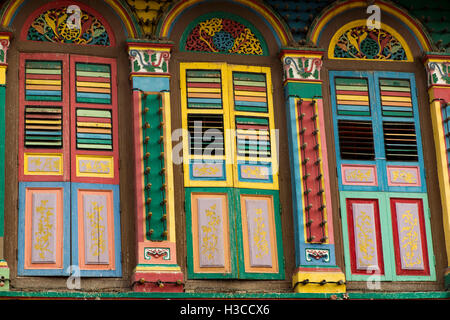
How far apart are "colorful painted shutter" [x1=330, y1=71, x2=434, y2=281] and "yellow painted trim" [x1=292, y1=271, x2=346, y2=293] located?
12.0 inches

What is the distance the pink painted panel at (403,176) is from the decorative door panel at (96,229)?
3673 millimetres

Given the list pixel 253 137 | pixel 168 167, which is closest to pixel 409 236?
pixel 253 137

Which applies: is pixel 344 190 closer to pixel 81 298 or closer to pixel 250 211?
pixel 250 211

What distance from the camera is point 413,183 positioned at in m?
15.2

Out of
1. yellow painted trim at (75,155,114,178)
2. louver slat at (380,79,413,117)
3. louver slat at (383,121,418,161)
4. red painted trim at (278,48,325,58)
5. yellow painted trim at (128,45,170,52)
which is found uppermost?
yellow painted trim at (128,45,170,52)

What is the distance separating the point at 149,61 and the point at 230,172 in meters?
1.82

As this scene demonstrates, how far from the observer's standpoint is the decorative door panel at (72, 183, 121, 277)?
46.0ft

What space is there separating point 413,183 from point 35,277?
5.15 m

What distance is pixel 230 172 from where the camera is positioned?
1475 cm

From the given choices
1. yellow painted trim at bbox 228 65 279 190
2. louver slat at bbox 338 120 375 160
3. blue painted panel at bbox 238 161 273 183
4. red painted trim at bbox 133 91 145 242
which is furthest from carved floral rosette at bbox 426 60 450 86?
red painted trim at bbox 133 91 145 242

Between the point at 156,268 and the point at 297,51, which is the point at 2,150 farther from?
the point at 297,51

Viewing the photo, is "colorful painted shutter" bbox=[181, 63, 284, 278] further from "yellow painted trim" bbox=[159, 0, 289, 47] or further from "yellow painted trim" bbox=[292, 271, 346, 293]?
"yellow painted trim" bbox=[159, 0, 289, 47]

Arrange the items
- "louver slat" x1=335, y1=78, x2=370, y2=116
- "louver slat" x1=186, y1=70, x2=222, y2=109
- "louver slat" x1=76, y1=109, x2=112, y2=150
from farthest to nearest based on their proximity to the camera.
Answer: "louver slat" x1=335, y1=78, x2=370, y2=116
"louver slat" x1=186, y1=70, x2=222, y2=109
"louver slat" x1=76, y1=109, x2=112, y2=150

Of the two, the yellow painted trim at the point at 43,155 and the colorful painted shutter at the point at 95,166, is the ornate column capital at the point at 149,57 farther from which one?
the yellow painted trim at the point at 43,155
